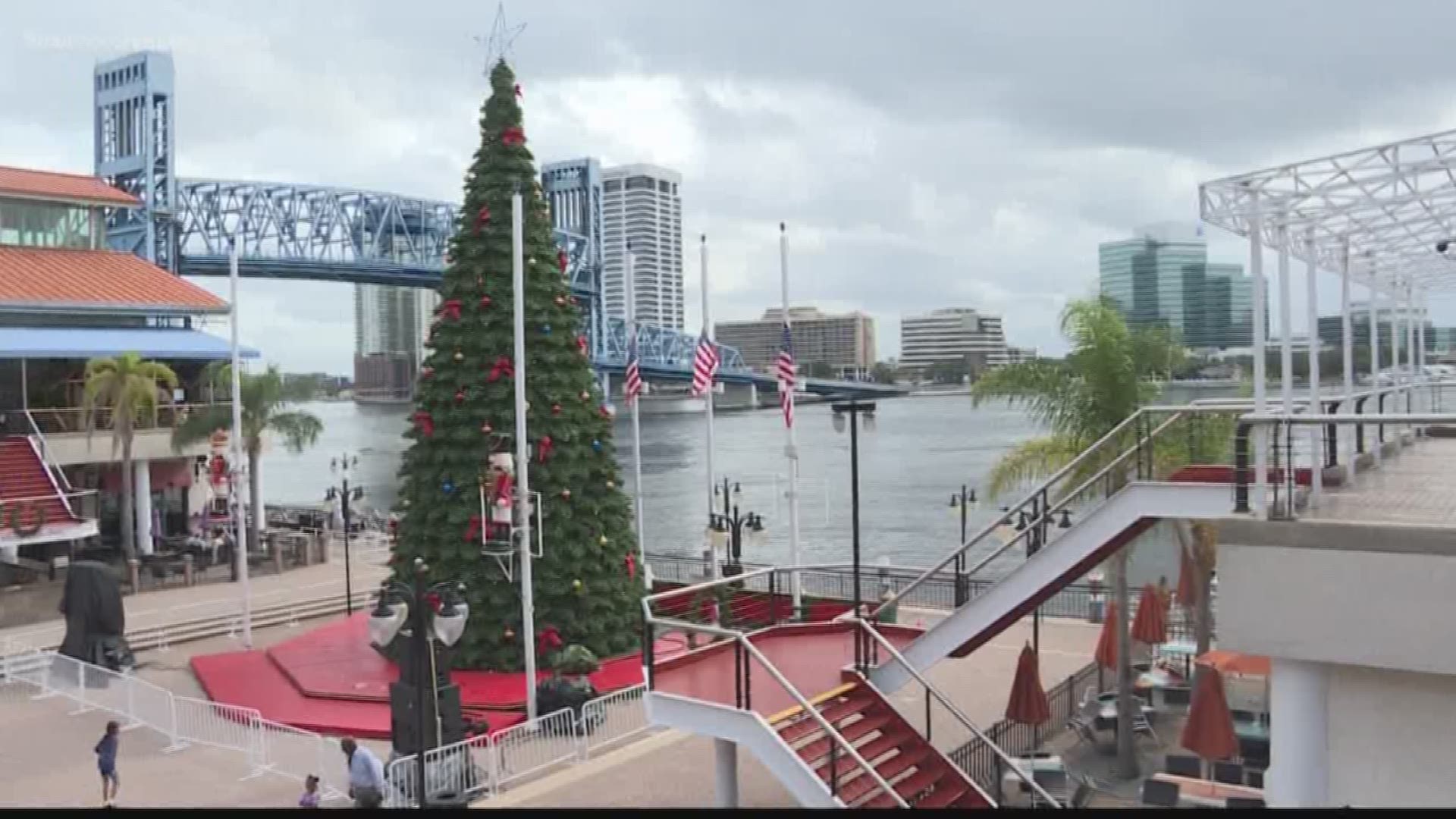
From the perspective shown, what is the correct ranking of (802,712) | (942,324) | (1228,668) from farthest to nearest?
(942,324), (1228,668), (802,712)

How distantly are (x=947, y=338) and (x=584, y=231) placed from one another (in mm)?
48739

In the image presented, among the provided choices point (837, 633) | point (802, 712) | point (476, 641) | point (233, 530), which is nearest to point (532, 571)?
point (476, 641)

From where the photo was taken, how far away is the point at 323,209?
133 m

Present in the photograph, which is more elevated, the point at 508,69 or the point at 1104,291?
the point at 508,69

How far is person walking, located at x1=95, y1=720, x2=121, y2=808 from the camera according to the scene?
16.3 metres

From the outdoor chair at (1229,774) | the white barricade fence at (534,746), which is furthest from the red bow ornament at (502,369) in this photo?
the outdoor chair at (1229,774)

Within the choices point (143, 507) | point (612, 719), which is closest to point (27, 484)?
point (143, 507)

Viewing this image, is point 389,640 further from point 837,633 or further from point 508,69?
point 508,69

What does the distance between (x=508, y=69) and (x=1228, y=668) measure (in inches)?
656

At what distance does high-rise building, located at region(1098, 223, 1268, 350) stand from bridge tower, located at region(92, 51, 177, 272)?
2827 inches

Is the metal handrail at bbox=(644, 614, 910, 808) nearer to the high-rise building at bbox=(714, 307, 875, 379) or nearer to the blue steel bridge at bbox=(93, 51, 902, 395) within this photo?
the blue steel bridge at bbox=(93, 51, 902, 395)

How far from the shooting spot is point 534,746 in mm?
17484

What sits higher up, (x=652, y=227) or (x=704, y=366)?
(x=652, y=227)

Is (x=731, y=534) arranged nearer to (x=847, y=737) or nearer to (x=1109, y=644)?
(x=1109, y=644)
